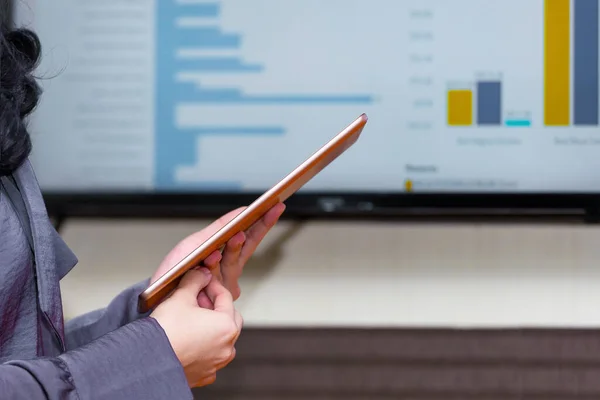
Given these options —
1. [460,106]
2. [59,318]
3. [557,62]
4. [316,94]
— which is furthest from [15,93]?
[557,62]

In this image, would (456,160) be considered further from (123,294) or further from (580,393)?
(123,294)

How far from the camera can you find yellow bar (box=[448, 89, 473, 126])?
88 cm

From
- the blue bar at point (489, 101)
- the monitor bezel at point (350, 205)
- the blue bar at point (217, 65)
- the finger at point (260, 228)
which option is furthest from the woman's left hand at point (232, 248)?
the blue bar at point (489, 101)

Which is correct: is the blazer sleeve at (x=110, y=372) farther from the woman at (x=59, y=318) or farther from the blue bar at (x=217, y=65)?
the blue bar at (x=217, y=65)

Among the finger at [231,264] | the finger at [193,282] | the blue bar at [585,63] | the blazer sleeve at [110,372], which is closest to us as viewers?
the blazer sleeve at [110,372]

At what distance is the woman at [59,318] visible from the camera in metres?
0.50

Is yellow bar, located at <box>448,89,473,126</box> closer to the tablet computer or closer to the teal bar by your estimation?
the teal bar

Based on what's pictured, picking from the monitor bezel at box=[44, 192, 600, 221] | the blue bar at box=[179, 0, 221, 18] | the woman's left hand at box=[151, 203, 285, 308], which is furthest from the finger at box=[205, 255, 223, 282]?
the blue bar at box=[179, 0, 221, 18]

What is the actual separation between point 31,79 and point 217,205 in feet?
1.03

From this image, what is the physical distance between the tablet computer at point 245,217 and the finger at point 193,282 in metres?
0.01

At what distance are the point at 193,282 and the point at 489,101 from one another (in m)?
0.52

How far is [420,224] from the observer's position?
0.93 m

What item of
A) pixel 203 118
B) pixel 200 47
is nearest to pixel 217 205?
pixel 203 118

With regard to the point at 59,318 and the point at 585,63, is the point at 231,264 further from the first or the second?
the point at 585,63
